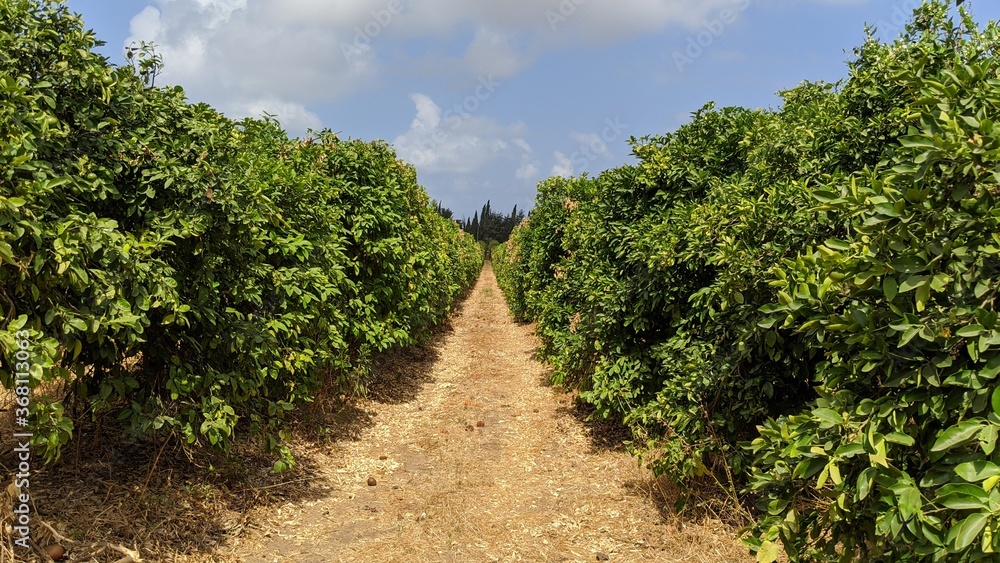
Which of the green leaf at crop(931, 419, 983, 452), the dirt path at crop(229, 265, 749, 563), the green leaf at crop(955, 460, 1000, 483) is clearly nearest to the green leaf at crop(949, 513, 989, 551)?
the green leaf at crop(955, 460, 1000, 483)

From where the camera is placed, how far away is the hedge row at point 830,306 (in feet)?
6.15

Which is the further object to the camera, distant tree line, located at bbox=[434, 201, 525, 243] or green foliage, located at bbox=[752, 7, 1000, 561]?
distant tree line, located at bbox=[434, 201, 525, 243]

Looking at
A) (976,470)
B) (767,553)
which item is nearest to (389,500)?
(767,553)

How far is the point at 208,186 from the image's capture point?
3.68 meters

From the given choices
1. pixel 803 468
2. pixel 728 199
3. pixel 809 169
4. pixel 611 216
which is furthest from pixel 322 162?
pixel 803 468

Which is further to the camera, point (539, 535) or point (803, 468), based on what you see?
point (539, 535)

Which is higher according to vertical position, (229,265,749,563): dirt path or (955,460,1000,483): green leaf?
(955,460,1000,483): green leaf

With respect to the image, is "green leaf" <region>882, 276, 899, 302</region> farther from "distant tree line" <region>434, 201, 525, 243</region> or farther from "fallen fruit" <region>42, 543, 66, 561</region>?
"distant tree line" <region>434, 201, 525, 243</region>

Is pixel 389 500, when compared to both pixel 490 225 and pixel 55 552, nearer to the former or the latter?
pixel 55 552

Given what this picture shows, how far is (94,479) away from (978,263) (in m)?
4.89

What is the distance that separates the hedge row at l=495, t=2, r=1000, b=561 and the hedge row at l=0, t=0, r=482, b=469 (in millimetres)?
3133

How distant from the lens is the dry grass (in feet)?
12.1

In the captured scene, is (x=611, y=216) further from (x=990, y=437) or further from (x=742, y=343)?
(x=990, y=437)

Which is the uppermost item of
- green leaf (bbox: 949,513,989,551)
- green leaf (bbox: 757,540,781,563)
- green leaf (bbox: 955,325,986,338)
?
green leaf (bbox: 955,325,986,338)
